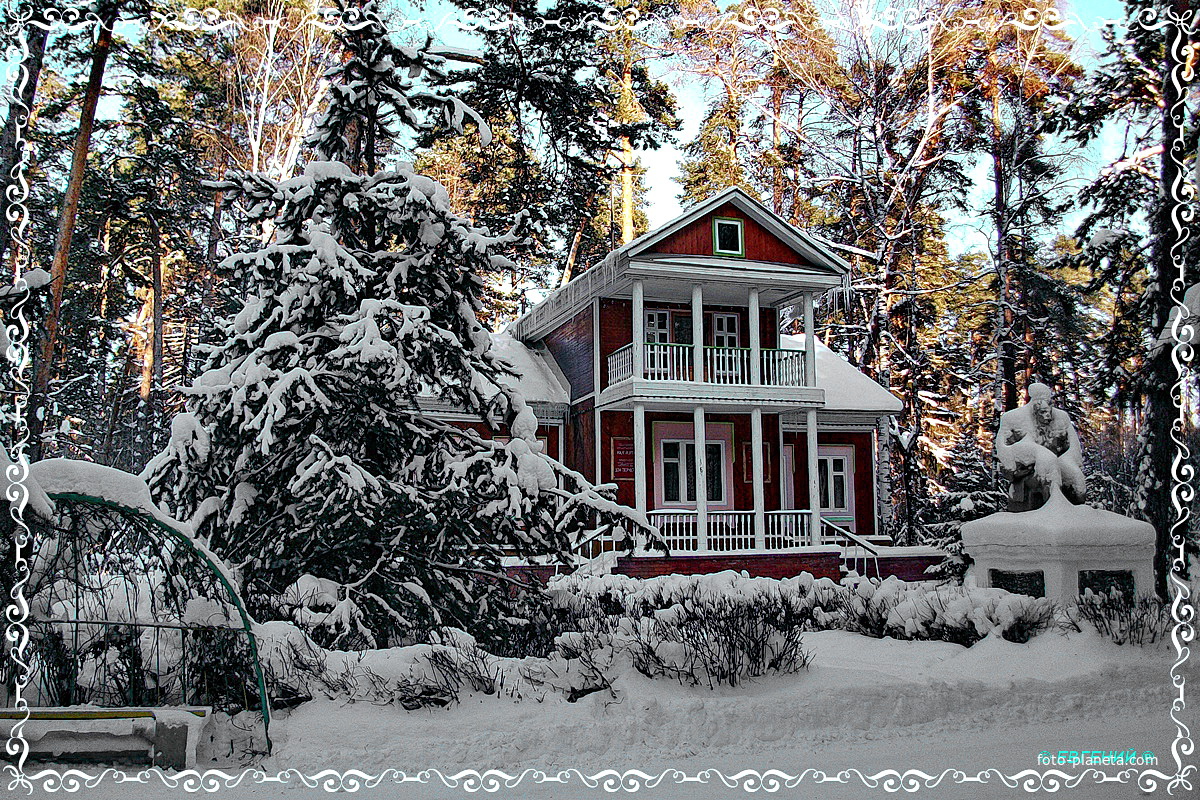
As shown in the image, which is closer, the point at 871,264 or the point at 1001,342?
the point at 1001,342

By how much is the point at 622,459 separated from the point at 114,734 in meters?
12.9

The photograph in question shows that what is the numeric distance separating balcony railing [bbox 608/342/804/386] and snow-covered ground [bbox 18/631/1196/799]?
400 inches

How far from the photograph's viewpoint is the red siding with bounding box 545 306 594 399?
58.7 ft

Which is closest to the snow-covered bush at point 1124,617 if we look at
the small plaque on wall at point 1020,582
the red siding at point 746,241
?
the small plaque on wall at point 1020,582

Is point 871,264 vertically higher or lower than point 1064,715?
higher

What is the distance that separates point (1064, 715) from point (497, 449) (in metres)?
4.79

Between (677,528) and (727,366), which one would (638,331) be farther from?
(677,528)

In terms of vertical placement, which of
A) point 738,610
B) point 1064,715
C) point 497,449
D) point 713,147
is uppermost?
point 713,147

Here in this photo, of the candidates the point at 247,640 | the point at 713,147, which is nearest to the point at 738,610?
the point at 247,640

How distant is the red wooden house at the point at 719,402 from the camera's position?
51.7 feet

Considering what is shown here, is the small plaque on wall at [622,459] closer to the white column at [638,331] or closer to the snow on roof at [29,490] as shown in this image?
the white column at [638,331]

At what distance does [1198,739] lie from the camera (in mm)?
5258

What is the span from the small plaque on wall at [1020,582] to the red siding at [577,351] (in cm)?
1028

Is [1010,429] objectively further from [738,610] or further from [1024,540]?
[738,610]
